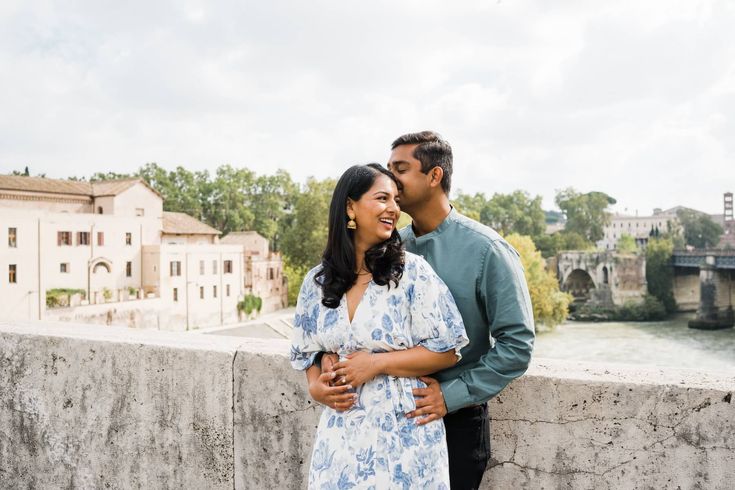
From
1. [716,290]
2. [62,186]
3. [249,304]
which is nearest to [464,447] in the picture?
[62,186]

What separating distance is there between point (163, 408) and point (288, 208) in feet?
176

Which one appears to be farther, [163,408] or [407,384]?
[163,408]

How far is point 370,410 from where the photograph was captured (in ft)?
5.41

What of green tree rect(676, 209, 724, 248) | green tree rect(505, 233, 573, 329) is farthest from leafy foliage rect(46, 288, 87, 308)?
green tree rect(676, 209, 724, 248)

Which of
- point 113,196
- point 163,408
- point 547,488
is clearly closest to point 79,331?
point 163,408

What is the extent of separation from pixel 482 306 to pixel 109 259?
34.4 metres

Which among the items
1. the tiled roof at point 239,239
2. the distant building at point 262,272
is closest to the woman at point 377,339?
the distant building at point 262,272

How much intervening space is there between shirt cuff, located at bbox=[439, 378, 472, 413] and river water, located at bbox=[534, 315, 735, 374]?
31664 millimetres

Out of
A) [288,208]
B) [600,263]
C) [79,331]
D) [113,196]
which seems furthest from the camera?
[288,208]

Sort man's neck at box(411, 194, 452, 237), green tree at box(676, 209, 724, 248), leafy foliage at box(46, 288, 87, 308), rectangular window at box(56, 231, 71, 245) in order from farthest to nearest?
green tree at box(676, 209, 724, 248) < rectangular window at box(56, 231, 71, 245) < leafy foliage at box(46, 288, 87, 308) < man's neck at box(411, 194, 452, 237)

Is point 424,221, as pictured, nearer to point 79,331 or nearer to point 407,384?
point 407,384

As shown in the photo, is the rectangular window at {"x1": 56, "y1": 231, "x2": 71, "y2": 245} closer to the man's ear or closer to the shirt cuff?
the man's ear

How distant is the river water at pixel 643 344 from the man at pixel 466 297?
3153 centimetres

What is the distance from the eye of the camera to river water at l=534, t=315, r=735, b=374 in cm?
3269
